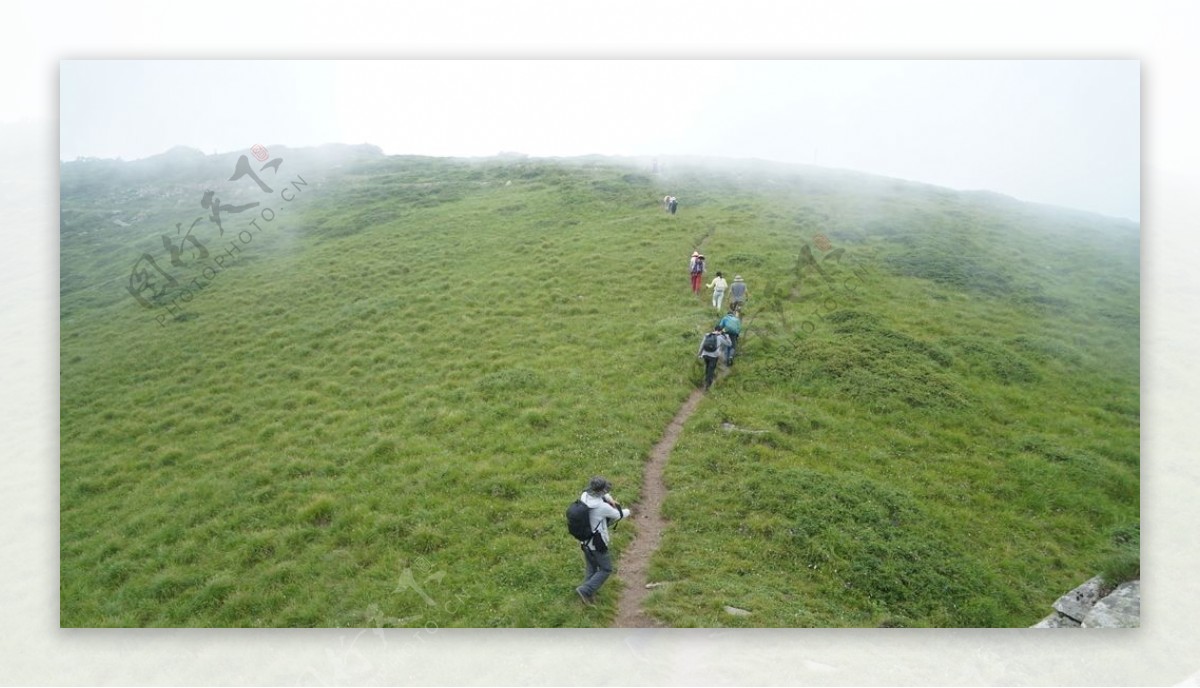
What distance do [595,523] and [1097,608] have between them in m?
9.57

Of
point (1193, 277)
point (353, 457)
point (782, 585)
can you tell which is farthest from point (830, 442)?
point (353, 457)

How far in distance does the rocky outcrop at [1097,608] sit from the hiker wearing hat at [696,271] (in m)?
13.9

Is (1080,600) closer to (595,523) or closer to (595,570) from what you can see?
(595,570)

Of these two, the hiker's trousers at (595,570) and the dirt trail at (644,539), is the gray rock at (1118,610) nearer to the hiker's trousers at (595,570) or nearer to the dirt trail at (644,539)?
the dirt trail at (644,539)

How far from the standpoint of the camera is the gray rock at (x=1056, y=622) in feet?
34.8

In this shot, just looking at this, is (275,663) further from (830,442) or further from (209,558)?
(830,442)

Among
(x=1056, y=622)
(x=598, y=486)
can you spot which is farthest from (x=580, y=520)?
(x=1056, y=622)

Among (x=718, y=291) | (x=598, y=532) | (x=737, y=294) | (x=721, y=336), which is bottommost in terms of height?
(x=598, y=532)

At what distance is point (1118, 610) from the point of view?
11.3m

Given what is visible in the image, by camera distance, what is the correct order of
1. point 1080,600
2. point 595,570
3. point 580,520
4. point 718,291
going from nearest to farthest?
point 580,520 → point 595,570 → point 1080,600 → point 718,291

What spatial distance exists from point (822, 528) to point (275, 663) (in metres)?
9.90

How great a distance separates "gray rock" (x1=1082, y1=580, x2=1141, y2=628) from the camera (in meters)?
11.1

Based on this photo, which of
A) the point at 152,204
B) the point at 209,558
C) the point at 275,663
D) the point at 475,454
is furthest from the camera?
the point at 152,204

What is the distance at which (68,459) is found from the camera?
14.3 metres
